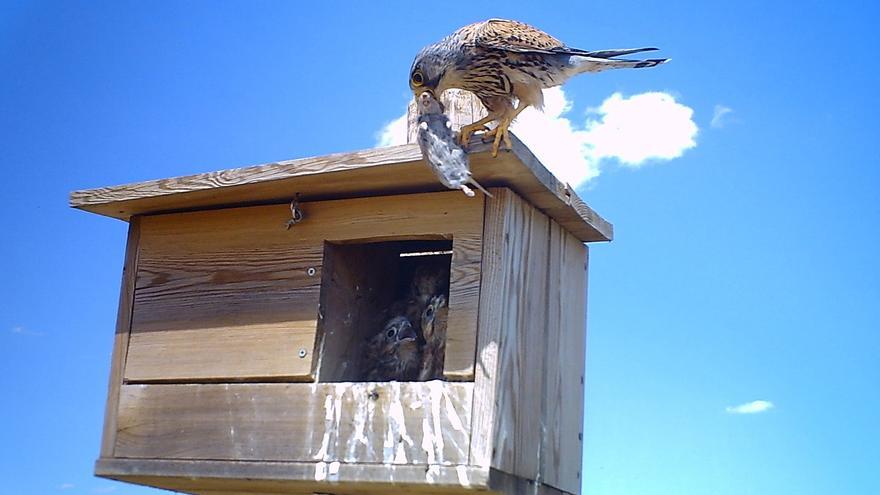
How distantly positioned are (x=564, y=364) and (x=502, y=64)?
867 mm

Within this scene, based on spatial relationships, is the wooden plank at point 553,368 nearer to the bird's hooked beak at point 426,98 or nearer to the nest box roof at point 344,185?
the nest box roof at point 344,185

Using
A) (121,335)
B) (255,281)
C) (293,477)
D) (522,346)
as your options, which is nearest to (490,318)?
(522,346)

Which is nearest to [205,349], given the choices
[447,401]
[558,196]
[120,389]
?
[120,389]

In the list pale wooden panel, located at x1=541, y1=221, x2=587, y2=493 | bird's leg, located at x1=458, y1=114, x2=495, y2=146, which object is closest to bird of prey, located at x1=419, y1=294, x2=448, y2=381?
pale wooden panel, located at x1=541, y1=221, x2=587, y2=493

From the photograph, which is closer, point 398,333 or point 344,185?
point 344,185

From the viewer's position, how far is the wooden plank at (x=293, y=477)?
2.57 metres

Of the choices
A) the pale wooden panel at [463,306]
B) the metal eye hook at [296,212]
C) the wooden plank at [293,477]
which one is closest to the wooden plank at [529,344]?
the pale wooden panel at [463,306]

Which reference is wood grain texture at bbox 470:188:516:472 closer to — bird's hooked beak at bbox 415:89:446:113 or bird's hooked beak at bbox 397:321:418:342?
bird's hooked beak at bbox 415:89:446:113

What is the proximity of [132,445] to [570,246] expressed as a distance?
1382 millimetres

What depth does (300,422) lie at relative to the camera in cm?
281

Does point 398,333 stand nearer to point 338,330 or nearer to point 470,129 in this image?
point 338,330

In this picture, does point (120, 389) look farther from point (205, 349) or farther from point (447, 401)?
point (447, 401)

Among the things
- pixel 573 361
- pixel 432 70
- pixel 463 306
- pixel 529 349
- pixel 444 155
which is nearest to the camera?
pixel 444 155

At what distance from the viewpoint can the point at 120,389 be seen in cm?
316
